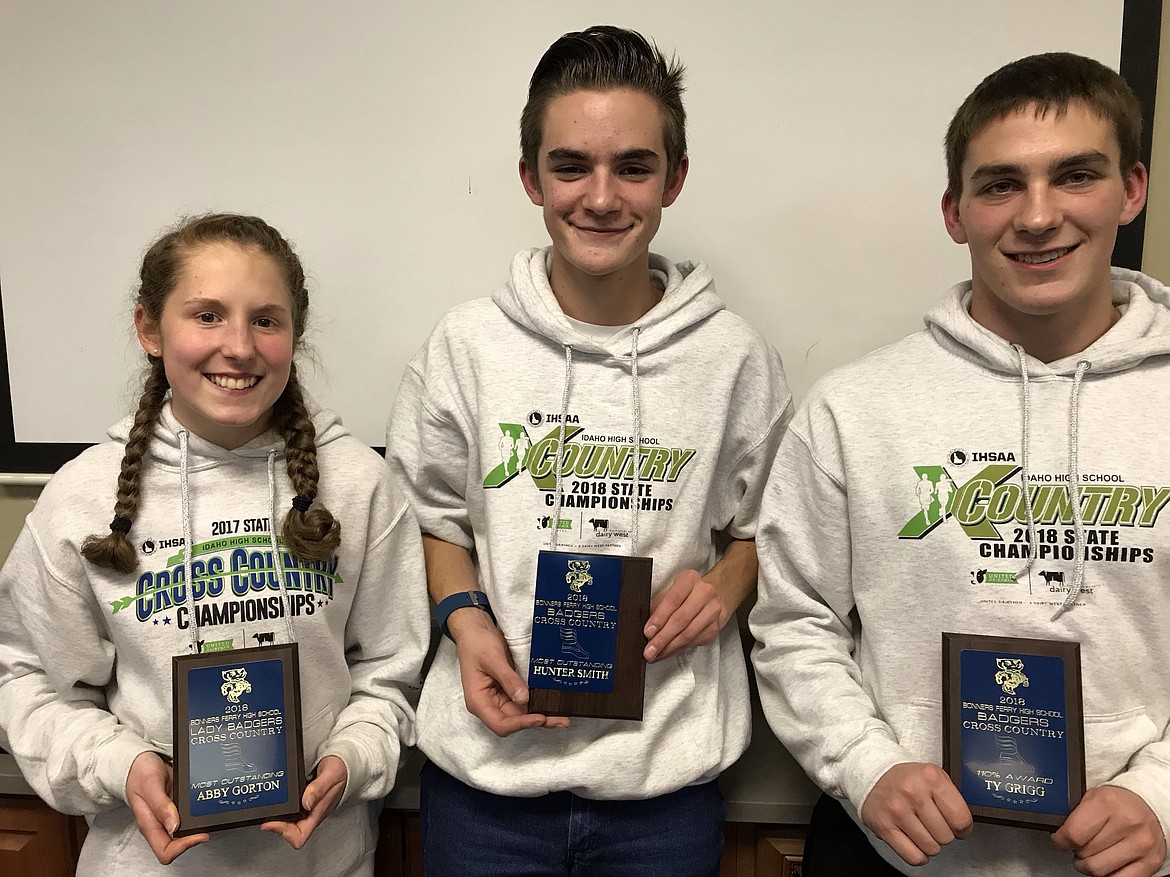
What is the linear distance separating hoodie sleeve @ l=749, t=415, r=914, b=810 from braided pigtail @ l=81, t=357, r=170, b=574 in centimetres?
97

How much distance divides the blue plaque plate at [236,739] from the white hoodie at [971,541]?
744 mm

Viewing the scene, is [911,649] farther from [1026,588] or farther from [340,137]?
[340,137]

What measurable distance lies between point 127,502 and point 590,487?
697mm

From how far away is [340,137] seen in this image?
1.66 m

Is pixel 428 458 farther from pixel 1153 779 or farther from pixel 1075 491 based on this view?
pixel 1153 779

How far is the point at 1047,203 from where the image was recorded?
1.10 metres

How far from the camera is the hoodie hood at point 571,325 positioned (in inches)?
52.9

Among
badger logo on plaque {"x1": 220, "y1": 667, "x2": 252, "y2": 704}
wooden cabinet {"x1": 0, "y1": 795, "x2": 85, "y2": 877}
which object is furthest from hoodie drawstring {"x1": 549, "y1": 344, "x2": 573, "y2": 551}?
wooden cabinet {"x1": 0, "y1": 795, "x2": 85, "y2": 877}

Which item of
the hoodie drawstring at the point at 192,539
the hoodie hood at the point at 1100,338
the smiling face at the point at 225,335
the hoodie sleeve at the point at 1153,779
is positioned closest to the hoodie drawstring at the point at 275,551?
the hoodie drawstring at the point at 192,539

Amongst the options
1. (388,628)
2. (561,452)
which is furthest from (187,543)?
(561,452)

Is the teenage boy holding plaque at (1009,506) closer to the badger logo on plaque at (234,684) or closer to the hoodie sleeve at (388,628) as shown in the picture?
the hoodie sleeve at (388,628)

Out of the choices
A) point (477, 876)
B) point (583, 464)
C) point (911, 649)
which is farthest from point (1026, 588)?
point (477, 876)

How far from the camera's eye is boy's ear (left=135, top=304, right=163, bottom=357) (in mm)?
1235

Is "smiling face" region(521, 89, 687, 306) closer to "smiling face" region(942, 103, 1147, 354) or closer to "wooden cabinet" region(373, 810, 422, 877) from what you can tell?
"smiling face" region(942, 103, 1147, 354)
